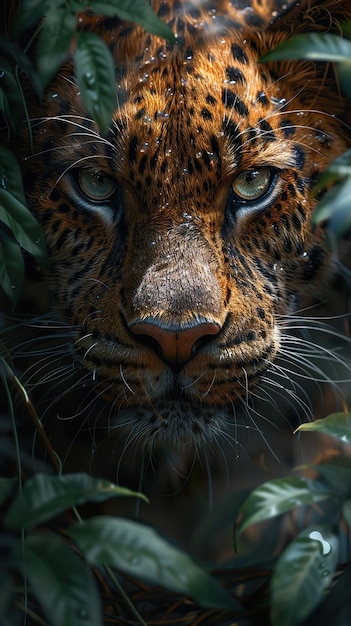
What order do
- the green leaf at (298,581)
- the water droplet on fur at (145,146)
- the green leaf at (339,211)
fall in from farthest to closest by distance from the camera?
the water droplet on fur at (145,146), the green leaf at (298,581), the green leaf at (339,211)

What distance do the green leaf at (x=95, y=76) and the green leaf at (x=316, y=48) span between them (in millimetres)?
255

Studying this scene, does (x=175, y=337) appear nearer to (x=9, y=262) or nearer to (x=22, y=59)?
(x=9, y=262)

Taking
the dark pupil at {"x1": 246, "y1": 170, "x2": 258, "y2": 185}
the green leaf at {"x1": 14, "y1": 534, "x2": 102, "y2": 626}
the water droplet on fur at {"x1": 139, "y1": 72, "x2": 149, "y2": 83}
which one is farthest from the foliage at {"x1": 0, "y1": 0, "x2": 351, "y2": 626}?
the dark pupil at {"x1": 246, "y1": 170, "x2": 258, "y2": 185}

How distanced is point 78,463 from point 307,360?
54cm

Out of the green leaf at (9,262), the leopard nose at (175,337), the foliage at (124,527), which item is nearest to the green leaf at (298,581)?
the foliage at (124,527)

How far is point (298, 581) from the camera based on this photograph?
1.19 meters

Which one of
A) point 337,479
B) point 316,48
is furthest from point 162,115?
point 337,479

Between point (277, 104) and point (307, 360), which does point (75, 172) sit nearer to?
point (277, 104)

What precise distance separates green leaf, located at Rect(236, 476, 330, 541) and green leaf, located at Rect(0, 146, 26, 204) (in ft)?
2.14

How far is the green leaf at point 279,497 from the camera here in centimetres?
119

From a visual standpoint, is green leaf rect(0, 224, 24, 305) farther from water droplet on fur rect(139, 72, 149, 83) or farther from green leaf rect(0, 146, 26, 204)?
water droplet on fur rect(139, 72, 149, 83)

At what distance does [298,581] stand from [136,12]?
85cm

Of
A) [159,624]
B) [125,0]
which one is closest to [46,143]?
[125,0]

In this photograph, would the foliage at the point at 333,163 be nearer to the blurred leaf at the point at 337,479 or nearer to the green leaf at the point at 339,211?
the green leaf at the point at 339,211
